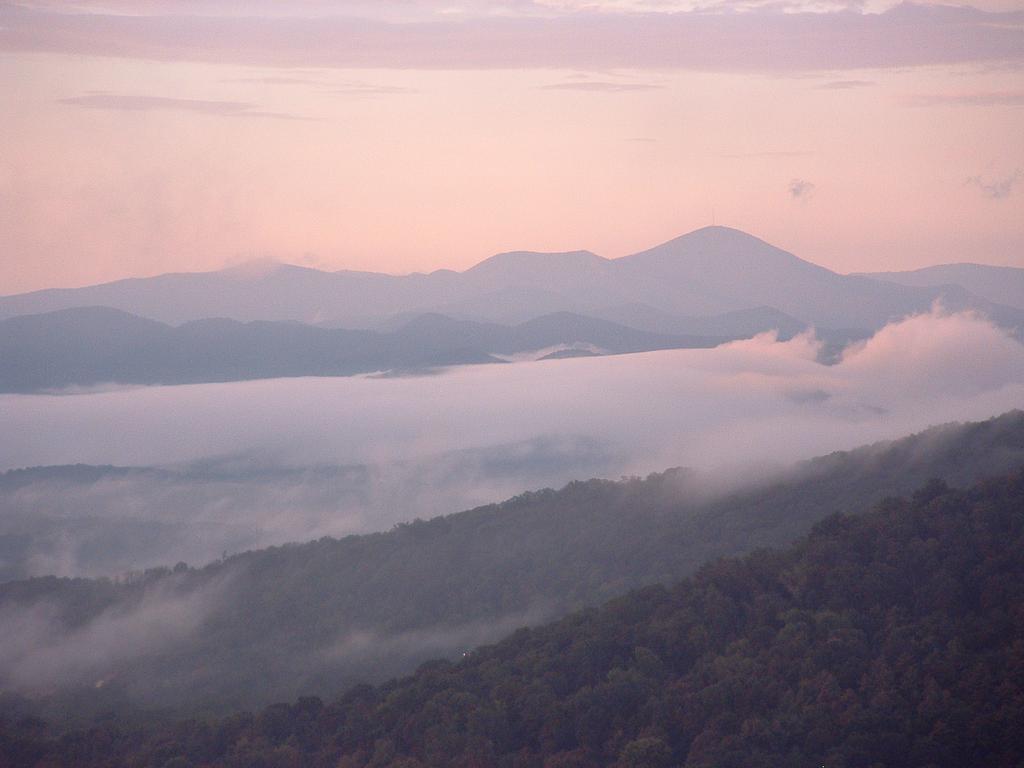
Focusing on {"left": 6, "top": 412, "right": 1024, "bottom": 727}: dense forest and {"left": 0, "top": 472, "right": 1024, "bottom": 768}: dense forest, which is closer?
{"left": 0, "top": 472, "right": 1024, "bottom": 768}: dense forest

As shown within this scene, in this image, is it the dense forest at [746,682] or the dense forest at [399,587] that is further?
the dense forest at [399,587]

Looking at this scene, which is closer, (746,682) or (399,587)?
(746,682)

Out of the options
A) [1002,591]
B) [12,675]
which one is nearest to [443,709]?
[1002,591]

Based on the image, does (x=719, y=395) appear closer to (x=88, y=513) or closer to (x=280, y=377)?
(x=88, y=513)
